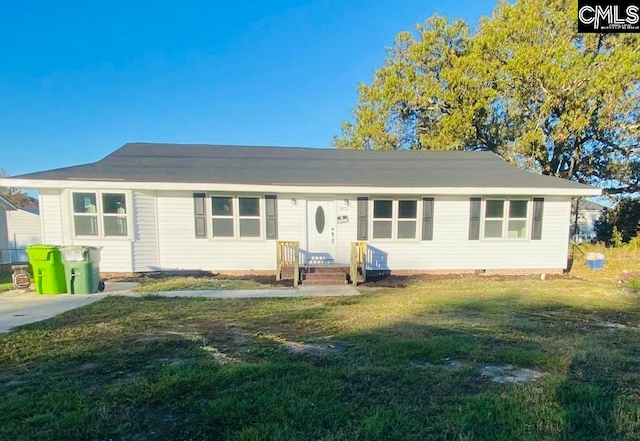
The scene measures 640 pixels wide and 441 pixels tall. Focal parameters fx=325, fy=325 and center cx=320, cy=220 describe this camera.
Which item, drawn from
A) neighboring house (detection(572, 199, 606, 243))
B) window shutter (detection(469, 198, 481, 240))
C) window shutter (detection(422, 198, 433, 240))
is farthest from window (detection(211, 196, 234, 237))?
neighboring house (detection(572, 199, 606, 243))

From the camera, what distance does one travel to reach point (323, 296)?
279 inches

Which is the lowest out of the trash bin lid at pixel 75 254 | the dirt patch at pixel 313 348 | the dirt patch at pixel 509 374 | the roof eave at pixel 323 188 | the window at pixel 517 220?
the dirt patch at pixel 313 348

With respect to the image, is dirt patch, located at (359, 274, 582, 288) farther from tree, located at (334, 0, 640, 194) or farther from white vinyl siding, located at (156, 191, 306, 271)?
tree, located at (334, 0, 640, 194)

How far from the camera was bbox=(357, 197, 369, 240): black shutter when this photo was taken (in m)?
9.47

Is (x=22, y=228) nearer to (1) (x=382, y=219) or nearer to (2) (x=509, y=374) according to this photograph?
(1) (x=382, y=219)

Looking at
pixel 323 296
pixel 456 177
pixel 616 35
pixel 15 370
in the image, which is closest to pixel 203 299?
pixel 323 296

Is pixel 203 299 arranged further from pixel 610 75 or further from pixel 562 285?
pixel 610 75

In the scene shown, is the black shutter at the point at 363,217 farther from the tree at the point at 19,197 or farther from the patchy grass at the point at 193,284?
the tree at the point at 19,197

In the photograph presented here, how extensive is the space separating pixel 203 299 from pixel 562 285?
8.49 m

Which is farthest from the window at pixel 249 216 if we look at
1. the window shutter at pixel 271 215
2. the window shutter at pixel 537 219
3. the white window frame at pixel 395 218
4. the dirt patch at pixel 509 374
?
the window shutter at pixel 537 219

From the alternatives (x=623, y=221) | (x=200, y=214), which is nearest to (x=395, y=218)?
(x=200, y=214)

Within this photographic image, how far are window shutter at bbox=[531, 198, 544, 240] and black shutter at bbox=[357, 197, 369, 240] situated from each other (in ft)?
16.2

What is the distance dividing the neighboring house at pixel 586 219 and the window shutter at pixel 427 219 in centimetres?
1748

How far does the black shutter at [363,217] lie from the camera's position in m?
9.47
